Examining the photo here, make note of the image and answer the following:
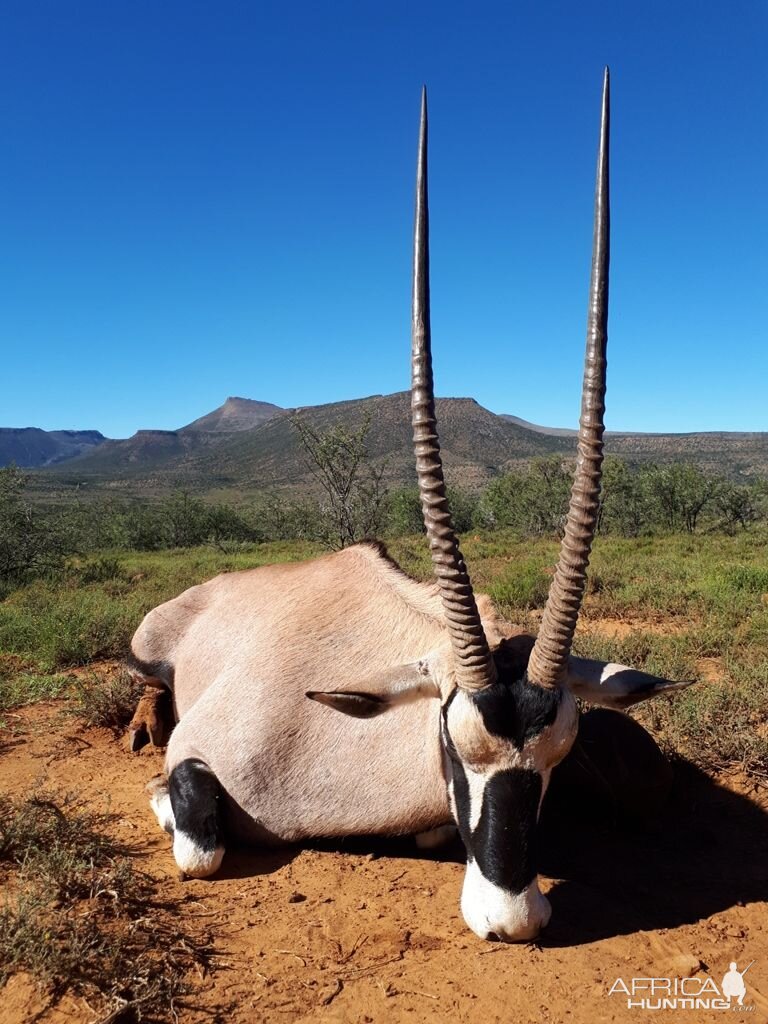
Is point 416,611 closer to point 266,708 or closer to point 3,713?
point 266,708

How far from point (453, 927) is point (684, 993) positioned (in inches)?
40.1

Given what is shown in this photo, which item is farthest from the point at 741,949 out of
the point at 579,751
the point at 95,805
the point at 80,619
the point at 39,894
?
the point at 80,619

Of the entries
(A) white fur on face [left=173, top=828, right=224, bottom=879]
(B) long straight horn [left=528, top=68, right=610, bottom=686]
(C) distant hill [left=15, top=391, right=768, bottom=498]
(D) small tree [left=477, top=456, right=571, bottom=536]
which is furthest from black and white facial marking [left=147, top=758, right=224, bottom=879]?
(C) distant hill [left=15, top=391, right=768, bottom=498]

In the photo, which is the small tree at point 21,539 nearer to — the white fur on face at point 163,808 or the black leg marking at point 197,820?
the white fur on face at point 163,808

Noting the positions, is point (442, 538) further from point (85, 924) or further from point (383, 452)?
point (383, 452)

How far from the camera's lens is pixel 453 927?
3432 mm

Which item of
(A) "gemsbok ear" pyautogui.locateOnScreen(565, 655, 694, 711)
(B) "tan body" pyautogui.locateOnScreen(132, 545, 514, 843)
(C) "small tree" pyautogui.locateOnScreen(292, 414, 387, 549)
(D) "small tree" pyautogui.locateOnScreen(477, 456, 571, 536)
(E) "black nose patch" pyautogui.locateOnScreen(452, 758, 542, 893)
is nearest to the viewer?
(E) "black nose patch" pyautogui.locateOnScreen(452, 758, 542, 893)

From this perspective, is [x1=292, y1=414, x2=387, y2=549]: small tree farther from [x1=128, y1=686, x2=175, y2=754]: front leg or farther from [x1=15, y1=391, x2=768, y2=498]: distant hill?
[x1=15, y1=391, x2=768, y2=498]: distant hill

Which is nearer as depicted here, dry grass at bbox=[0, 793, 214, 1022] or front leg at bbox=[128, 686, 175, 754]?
dry grass at bbox=[0, 793, 214, 1022]

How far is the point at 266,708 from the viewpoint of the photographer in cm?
421

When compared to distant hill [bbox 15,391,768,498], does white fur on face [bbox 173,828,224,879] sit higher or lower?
lower

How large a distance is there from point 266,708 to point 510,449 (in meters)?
129

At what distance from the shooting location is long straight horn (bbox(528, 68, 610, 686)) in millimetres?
2812

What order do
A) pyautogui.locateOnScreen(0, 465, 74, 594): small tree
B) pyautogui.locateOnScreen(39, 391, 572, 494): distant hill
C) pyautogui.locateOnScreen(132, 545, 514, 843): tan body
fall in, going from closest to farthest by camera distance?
pyautogui.locateOnScreen(132, 545, 514, 843): tan body < pyautogui.locateOnScreen(0, 465, 74, 594): small tree < pyautogui.locateOnScreen(39, 391, 572, 494): distant hill
